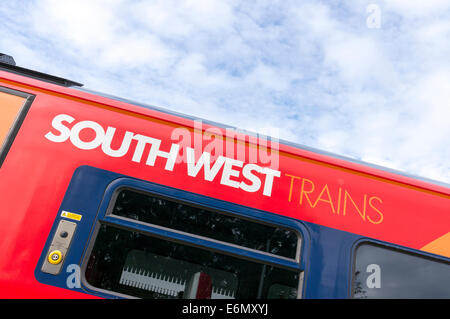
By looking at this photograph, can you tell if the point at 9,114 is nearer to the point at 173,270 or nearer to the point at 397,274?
the point at 173,270

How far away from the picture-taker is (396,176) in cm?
259

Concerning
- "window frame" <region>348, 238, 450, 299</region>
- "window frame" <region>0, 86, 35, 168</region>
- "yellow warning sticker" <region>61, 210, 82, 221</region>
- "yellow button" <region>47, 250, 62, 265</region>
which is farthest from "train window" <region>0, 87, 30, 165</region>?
"window frame" <region>348, 238, 450, 299</region>

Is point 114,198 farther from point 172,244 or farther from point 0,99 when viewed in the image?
point 0,99

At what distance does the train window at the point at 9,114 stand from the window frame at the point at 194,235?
800 mm

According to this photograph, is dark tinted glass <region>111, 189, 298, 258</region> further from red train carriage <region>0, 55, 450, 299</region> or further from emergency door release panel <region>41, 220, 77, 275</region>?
emergency door release panel <region>41, 220, 77, 275</region>

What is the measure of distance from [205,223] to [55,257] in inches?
37.5

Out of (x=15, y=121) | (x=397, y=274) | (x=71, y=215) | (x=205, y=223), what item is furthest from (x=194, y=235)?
(x=15, y=121)

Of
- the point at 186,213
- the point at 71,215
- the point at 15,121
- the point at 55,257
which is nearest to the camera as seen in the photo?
the point at 55,257

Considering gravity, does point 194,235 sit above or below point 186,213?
below

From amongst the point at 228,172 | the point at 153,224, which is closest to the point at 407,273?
the point at 228,172

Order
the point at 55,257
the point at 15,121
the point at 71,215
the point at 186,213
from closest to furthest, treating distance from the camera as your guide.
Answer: the point at 55,257 → the point at 71,215 → the point at 186,213 → the point at 15,121

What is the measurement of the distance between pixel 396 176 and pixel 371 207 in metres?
0.38

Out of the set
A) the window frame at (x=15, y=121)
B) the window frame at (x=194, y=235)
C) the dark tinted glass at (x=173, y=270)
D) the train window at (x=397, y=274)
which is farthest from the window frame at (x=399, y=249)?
the window frame at (x=15, y=121)

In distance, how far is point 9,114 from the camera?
2424 millimetres
